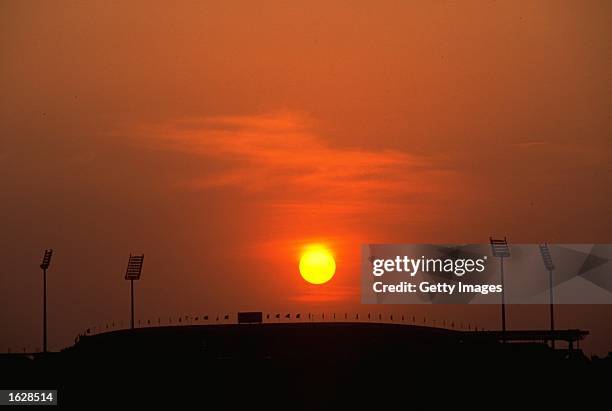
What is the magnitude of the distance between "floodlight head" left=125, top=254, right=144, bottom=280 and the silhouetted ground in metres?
8.81

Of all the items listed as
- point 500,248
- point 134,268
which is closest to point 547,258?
point 500,248

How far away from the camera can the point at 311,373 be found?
479 ft

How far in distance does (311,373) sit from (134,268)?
36432 mm

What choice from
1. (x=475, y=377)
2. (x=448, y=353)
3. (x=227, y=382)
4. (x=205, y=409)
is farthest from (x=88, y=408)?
(x=448, y=353)

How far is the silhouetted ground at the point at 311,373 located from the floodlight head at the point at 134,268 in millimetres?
8813

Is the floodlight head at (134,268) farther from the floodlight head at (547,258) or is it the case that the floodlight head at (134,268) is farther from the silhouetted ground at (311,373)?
the floodlight head at (547,258)

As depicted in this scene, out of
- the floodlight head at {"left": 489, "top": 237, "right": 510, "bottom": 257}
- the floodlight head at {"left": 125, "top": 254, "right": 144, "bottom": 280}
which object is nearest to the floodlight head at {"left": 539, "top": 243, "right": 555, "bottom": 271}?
the floodlight head at {"left": 489, "top": 237, "right": 510, "bottom": 257}

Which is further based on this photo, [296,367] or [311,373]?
[296,367]

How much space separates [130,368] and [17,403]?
126 ft

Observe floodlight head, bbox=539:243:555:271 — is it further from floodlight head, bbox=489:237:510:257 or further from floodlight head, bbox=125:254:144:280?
floodlight head, bbox=125:254:144:280

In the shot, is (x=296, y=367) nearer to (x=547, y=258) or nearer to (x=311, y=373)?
(x=311, y=373)

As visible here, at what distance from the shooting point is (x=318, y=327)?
192 metres

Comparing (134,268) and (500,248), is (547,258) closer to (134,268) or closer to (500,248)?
(500,248)

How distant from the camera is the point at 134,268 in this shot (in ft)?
567
